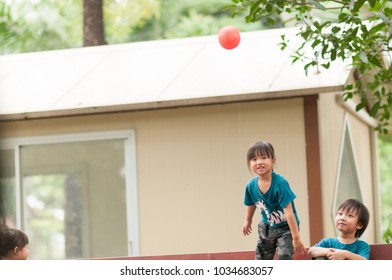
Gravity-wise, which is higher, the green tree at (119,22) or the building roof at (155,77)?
the green tree at (119,22)

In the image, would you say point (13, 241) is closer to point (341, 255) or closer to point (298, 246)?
point (298, 246)

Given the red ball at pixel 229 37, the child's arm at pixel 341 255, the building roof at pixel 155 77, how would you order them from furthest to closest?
the building roof at pixel 155 77 < the red ball at pixel 229 37 < the child's arm at pixel 341 255

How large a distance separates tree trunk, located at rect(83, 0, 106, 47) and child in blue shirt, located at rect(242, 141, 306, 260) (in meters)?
7.23

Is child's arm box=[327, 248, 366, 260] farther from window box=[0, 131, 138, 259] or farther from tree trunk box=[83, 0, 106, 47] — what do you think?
tree trunk box=[83, 0, 106, 47]

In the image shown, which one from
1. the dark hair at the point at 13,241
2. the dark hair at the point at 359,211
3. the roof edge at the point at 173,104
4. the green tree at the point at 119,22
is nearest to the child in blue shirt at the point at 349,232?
the dark hair at the point at 359,211

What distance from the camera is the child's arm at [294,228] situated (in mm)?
3951

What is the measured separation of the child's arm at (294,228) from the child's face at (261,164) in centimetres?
20

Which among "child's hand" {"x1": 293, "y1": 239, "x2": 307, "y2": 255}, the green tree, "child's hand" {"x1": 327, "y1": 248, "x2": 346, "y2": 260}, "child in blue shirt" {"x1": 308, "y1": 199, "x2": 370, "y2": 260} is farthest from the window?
the green tree

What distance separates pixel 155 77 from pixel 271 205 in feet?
12.7

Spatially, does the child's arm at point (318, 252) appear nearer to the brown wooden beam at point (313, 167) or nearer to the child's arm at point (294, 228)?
the child's arm at point (294, 228)

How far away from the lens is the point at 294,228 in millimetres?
3998

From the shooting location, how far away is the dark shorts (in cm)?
410

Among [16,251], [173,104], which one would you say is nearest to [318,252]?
[16,251]

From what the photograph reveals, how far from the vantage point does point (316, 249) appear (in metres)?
→ 3.77
